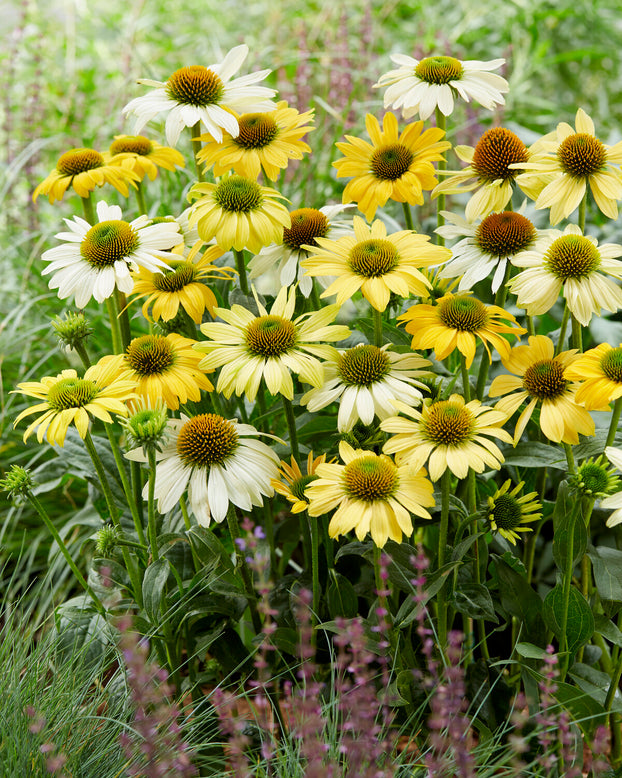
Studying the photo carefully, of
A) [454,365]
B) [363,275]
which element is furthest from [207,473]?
[454,365]

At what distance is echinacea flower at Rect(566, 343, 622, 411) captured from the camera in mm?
1068

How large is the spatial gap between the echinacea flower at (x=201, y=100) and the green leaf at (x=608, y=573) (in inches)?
37.3

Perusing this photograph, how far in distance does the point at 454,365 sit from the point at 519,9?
3.86 metres

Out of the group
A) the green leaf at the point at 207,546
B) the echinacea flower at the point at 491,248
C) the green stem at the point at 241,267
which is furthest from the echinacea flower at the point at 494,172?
the green leaf at the point at 207,546

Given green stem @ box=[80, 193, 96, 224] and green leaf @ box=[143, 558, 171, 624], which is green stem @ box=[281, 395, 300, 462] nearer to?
green leaf @ box=[143, 558, 171, 624]

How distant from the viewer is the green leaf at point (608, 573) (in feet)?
4.02

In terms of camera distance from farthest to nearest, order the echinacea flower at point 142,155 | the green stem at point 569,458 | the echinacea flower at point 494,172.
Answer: the echinacea flower at point 142,155 → the echinacea flower at point 494,172 → the green stem at point 569,458

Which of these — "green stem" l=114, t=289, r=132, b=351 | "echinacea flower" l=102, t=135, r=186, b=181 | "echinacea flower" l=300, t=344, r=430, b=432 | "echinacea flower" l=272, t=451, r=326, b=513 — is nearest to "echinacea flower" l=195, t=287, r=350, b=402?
"echinacea flower" l=300, t=344, r=430, b=432

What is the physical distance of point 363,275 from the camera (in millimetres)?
1194

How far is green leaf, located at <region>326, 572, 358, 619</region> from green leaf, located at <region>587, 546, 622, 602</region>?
1.32 ft

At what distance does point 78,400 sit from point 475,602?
713 mm

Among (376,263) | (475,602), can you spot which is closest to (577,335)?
(376,263)

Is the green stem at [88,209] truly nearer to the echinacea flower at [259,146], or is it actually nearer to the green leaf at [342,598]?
the echinacea flower at [259,146]

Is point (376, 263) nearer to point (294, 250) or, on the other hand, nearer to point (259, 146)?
point (294, 250)
